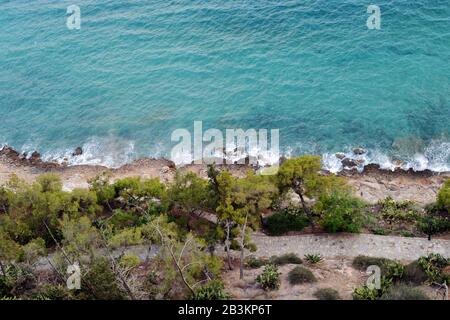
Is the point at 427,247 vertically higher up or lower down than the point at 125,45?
lower down

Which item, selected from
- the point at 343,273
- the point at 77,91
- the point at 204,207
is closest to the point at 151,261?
the point at 204,207

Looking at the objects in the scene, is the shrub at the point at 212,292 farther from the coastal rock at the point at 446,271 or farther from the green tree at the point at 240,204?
the coastal rock at the point at 446,271

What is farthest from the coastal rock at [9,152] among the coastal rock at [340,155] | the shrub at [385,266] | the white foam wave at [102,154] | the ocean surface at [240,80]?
the shrub at [385,266]

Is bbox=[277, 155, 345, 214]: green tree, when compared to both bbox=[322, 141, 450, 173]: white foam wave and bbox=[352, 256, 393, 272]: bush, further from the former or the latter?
bbox=[322, 141, 450, 173]: white foam wave

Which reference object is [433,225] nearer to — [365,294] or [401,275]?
[401,275]

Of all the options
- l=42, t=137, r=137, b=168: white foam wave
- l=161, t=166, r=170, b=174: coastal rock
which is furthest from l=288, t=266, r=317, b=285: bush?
l=42, t=137, r=137, b=168: white foam wave

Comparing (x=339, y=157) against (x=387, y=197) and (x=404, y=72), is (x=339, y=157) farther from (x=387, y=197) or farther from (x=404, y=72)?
(x=404, y=72)

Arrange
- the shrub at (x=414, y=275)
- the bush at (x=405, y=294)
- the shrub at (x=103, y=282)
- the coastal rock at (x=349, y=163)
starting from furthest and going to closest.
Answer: the coastal rock at (x=349, y=163)
the shrub at (x=414, y=275)
the shrub at (x=103, y=282)
the bush at (x=405, y=294)
